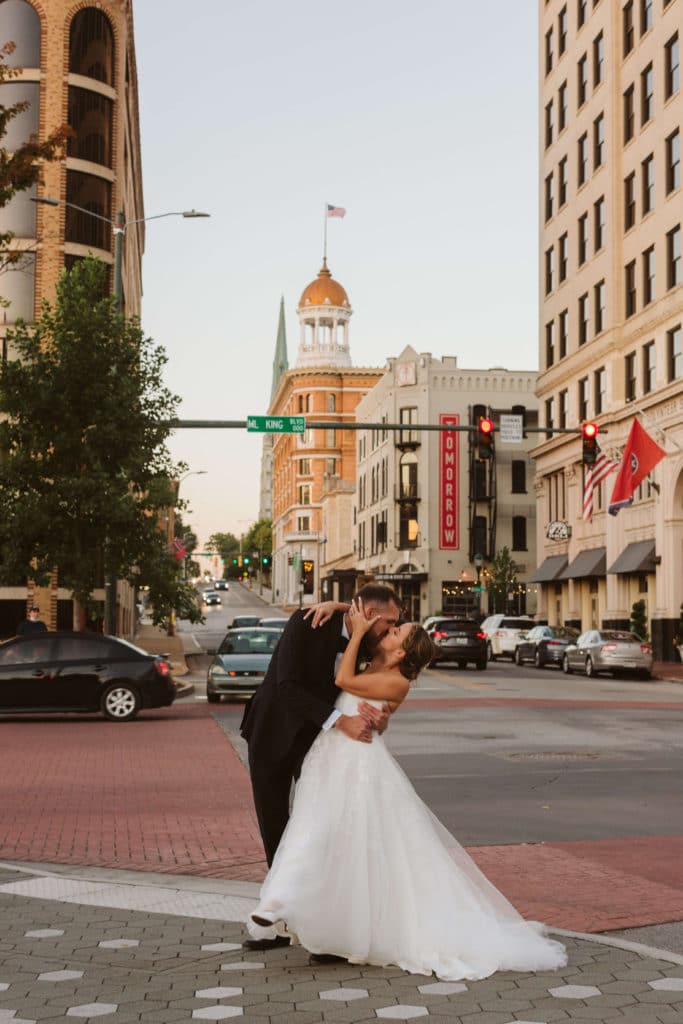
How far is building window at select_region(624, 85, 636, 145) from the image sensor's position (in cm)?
5158

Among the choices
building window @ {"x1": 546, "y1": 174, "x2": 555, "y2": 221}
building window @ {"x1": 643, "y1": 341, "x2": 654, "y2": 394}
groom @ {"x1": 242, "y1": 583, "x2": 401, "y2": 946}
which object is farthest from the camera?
building window @ {"x1": 546, "y1": 174, "x2": 555, "y2": 221}

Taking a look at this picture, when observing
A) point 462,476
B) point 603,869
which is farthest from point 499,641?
point 603,869

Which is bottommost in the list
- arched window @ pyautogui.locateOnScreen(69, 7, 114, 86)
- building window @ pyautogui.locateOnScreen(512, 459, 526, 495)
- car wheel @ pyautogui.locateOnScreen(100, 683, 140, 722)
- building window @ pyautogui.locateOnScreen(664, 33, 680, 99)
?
car wheel @ pyautogui.locateOnScreen(100, 683, 140, 722)

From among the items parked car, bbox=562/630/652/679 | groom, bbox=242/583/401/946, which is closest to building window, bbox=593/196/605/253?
parked car, bbox=562/630/652/679

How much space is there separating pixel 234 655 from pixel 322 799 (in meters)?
20.1

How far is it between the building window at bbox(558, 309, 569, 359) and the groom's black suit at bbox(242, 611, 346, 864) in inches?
2142

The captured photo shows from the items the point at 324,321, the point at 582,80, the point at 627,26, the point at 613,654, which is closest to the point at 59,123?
the point at 627,26

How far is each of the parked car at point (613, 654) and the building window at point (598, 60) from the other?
2701cm

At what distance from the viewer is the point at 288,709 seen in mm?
6488

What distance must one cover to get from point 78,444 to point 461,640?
15061mm

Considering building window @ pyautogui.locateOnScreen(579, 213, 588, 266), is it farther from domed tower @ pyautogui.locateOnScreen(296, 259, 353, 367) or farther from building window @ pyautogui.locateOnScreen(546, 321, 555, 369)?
domed tower @ pyautogui.locateOnScreen(296, 259, 353, 367)

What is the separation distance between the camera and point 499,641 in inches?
1962

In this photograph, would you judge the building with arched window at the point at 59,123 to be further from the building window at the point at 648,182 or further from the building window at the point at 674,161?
the building window at the point at 674,161

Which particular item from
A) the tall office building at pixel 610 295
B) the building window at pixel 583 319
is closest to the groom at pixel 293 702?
the tall office building at pixel 610 295
